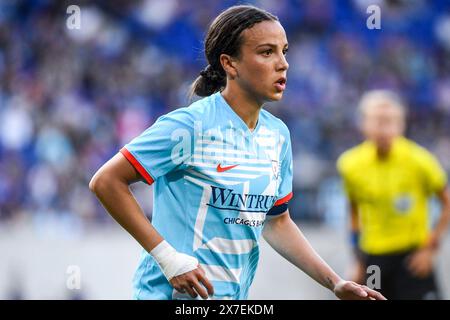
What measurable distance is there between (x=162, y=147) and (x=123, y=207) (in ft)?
0.98

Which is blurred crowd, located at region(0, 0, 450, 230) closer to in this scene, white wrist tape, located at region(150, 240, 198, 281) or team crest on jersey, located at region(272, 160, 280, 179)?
team crest on jersey, located at region(272, 160, 280, 179)

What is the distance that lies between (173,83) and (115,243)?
5327mm

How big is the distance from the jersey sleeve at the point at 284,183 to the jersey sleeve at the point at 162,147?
56cm

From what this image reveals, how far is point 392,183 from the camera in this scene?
26.2ft

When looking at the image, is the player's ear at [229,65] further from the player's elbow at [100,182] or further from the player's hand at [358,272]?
the player's hand at [358,272]

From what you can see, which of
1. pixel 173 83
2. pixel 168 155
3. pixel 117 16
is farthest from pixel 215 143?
pixel 117 16

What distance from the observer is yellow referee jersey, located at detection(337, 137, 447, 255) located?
7.86m

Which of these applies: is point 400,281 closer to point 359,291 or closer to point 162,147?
point 359,291

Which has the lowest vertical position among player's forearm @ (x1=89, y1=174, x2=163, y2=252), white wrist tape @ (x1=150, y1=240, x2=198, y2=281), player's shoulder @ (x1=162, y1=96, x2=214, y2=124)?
white wrist tape @ (x1=150, y1=240, x2=198, y2=281)

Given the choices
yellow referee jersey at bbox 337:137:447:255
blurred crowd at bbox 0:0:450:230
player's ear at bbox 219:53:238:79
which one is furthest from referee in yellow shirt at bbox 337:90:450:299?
player's ear at bbox 219:53:238:79

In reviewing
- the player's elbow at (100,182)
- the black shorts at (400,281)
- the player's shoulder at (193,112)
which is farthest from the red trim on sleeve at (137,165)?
the black shorts at (400,281)

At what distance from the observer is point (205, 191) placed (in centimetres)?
402

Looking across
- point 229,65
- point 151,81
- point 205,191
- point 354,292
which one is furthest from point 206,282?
point 151,81
